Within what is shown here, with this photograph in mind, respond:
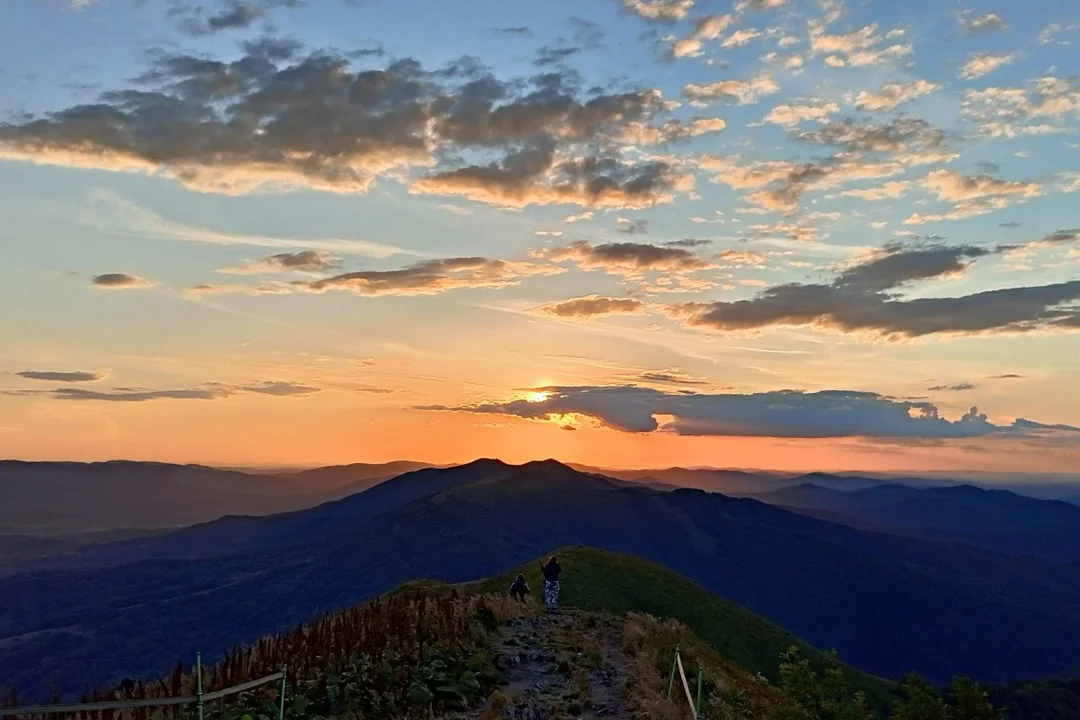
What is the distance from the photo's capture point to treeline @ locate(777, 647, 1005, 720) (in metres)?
14.4

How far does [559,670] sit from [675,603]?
277 ft

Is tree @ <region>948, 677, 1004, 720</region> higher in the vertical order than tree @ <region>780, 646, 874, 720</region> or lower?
higher

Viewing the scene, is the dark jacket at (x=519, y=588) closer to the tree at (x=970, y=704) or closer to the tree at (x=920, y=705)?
the tree at (x=920, y=705)

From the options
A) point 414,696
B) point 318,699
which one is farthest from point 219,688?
point 414,696

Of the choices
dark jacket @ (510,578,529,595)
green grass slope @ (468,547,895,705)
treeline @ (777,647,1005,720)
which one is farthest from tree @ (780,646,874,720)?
green grass slope @ (468,547,895,705)

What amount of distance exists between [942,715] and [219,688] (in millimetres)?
14445

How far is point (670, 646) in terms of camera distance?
25.4 meters

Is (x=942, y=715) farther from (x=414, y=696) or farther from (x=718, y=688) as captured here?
(x=414, y=696)

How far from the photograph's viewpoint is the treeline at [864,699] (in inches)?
565

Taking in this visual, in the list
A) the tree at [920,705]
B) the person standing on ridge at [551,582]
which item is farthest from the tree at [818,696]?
the person standing on ridge at [551,582]

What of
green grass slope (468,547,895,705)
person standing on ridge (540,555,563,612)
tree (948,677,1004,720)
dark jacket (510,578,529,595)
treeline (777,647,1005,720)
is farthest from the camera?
green grass slope (468,547,895,705)

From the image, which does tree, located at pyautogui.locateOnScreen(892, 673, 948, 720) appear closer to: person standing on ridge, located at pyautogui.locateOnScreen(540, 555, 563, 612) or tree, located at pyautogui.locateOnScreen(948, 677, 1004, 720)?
tree, located at pyautogui.locateOnScreen(948, 677, 1004, 720)

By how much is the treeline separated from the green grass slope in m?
65.7

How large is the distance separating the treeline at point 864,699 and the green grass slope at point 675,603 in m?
65.7
